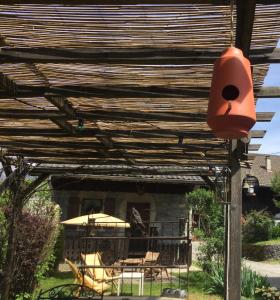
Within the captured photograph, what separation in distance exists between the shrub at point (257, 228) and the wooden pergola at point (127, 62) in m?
16.6

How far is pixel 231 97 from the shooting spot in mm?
1786

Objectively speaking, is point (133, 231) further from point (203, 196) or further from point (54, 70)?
point (54, 70)

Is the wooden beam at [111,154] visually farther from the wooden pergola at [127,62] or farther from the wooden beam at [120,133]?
the wooden beam at [120,133]

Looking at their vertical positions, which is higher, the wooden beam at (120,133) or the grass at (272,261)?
the wooden beam at (120,133)

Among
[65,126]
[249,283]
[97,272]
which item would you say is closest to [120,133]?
[65,126]

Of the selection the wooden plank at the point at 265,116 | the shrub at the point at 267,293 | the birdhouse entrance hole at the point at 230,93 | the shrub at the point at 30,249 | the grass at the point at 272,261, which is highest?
the wooden plank at the point at 265,116

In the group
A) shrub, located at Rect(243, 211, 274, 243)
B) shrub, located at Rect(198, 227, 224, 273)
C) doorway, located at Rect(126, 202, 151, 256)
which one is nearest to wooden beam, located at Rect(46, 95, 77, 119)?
shrub, located at Rect(198, 227, 224, 273)

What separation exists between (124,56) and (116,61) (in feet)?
0.22

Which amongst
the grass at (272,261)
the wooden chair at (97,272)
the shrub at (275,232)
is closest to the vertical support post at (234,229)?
the wooden chair at (97,272)

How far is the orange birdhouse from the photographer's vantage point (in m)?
1.76

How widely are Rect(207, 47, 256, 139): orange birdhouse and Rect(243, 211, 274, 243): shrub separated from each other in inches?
805

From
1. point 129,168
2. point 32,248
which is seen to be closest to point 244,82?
point 129,168

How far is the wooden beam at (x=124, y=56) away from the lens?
2.72 m

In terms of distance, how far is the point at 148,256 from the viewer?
11.2m
